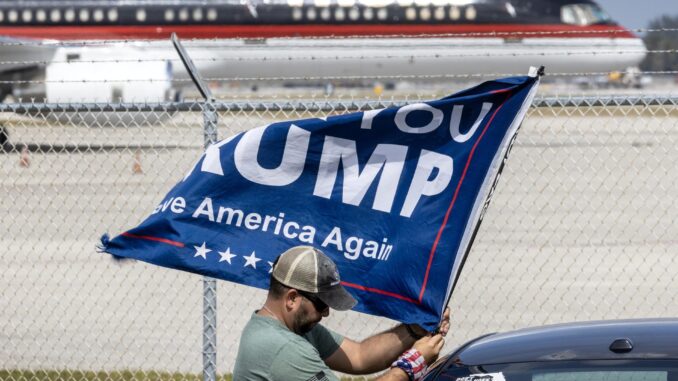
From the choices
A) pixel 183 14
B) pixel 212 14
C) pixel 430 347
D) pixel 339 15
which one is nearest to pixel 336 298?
pixel 430 347

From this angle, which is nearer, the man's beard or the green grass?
the man's beard

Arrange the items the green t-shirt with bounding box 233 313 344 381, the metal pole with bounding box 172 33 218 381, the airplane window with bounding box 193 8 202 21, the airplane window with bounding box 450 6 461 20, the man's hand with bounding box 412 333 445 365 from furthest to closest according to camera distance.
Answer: the airplane window with bounding box 193 8 202 21, the airplane window with bounding box 450 6 461 20, the metal pole with bounding box 172 33 218 381, the man's hand with bounding box 412 333 445 365, the green t-shirt with bounding box 233 313 344 381

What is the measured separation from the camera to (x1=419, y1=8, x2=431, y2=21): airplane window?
108 ft

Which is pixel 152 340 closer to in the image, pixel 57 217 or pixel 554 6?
pixel 57 217

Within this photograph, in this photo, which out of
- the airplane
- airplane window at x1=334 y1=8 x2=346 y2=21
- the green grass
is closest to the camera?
the green grass

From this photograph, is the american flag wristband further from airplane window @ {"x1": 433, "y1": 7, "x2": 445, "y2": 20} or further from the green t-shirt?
Result: airplane window @ {"x1": 433, "y1": 7, "x2": 445, "y2": 20}

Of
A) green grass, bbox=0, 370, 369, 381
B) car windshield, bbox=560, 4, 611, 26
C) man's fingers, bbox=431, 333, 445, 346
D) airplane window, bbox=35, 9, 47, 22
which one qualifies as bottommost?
green grass, bbox=0, 370, 369, 381

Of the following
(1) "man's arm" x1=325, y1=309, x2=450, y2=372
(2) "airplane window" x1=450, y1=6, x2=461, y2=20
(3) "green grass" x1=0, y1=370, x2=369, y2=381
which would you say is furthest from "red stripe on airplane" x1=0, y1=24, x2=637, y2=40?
(1) "man's arm" x1=325, y1=309, x2=450, y2=372

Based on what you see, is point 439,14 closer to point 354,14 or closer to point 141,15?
point 354,14

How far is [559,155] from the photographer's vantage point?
25.5 metres

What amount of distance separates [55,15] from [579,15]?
14516mm

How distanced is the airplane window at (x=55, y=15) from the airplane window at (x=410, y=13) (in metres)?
9.75

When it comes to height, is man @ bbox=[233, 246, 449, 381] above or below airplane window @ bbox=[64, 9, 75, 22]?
below

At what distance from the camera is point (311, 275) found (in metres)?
4.53
